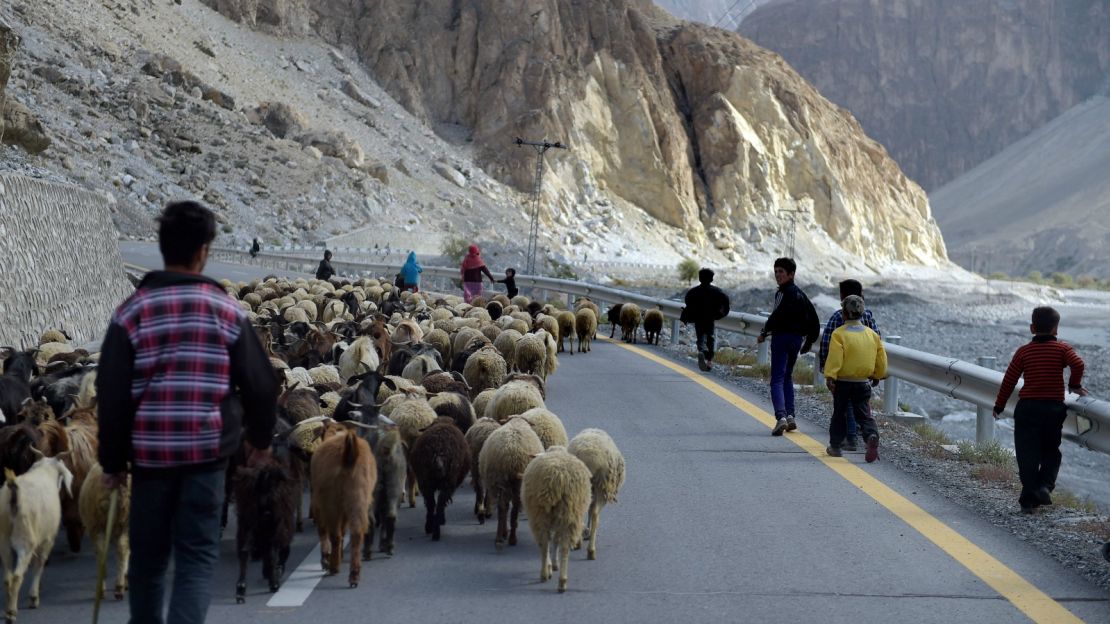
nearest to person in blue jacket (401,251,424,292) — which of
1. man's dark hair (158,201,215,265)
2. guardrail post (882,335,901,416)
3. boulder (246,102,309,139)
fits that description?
guardrail post (882,335,901,416)

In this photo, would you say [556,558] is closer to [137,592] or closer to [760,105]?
[137,592]

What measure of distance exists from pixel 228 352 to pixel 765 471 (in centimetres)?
559

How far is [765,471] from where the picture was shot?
29.7 ft

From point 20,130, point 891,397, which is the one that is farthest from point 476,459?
point 20,130

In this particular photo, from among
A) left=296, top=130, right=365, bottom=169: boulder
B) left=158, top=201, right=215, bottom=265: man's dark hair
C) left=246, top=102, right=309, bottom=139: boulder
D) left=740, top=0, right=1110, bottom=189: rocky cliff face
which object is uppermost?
left=740, top=0, right=1110, bottom=189: rocky cliff face

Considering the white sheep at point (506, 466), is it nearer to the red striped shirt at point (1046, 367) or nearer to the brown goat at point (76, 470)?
the brown goat at point (76, 470)

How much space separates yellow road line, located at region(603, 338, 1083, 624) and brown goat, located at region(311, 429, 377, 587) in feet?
10.3

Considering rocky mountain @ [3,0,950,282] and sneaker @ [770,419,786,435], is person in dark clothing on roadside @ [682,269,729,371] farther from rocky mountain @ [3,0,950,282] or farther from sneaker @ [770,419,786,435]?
rocky mountain @ [3,0,950,282]

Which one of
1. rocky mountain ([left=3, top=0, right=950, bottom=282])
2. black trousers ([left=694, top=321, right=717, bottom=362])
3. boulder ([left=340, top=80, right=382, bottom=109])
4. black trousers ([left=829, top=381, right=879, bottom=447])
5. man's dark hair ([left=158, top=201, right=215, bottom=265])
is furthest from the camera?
boulder ([left=340, top=80, right=382, bottom=109])

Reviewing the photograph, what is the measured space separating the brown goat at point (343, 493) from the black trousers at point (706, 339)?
35.4ft

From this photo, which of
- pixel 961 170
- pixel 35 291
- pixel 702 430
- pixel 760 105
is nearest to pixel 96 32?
pixel 760 105

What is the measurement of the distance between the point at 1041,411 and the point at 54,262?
45.4ft

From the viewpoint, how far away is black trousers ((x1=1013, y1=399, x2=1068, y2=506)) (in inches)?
303

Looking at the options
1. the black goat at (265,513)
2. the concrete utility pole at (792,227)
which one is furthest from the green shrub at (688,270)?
the black goat at (265,513)
